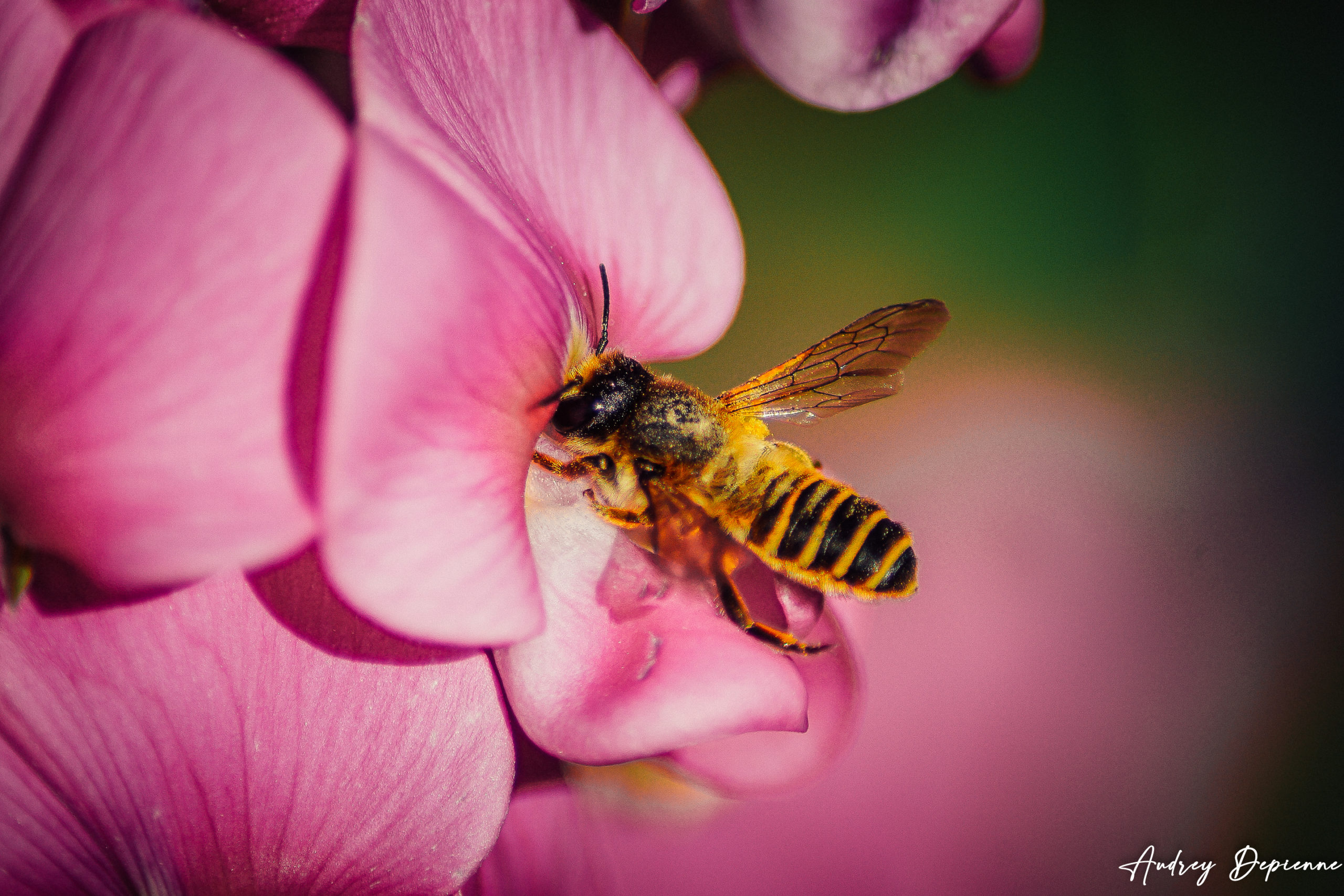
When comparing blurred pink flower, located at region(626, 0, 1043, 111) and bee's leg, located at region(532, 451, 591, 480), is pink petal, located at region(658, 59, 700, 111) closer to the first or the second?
blurred pink flower, located at region(626, 0, 1043, 111)

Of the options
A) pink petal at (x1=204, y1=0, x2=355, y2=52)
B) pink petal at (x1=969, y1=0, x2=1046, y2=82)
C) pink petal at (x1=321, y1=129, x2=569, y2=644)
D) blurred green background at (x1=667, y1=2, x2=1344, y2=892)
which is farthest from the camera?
blurred green background at (x1=667, y1=2, x2=1344, y2=892)

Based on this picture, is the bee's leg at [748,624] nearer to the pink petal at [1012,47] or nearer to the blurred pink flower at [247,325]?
the blurred pink flower at [247,325]

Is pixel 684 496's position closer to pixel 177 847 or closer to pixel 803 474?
pixel 803 474

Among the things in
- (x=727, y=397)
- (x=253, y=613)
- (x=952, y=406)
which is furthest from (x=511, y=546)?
(x=952, y=406)

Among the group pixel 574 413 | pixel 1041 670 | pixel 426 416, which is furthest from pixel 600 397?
pixel 1041 670

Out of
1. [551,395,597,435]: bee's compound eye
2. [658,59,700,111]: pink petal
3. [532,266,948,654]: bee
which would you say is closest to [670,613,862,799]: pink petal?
[532,266,948,654]: bee

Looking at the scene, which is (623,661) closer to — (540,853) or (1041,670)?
(540,853)

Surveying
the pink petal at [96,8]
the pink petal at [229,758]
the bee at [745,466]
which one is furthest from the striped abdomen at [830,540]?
the pink petal at [96,8]
